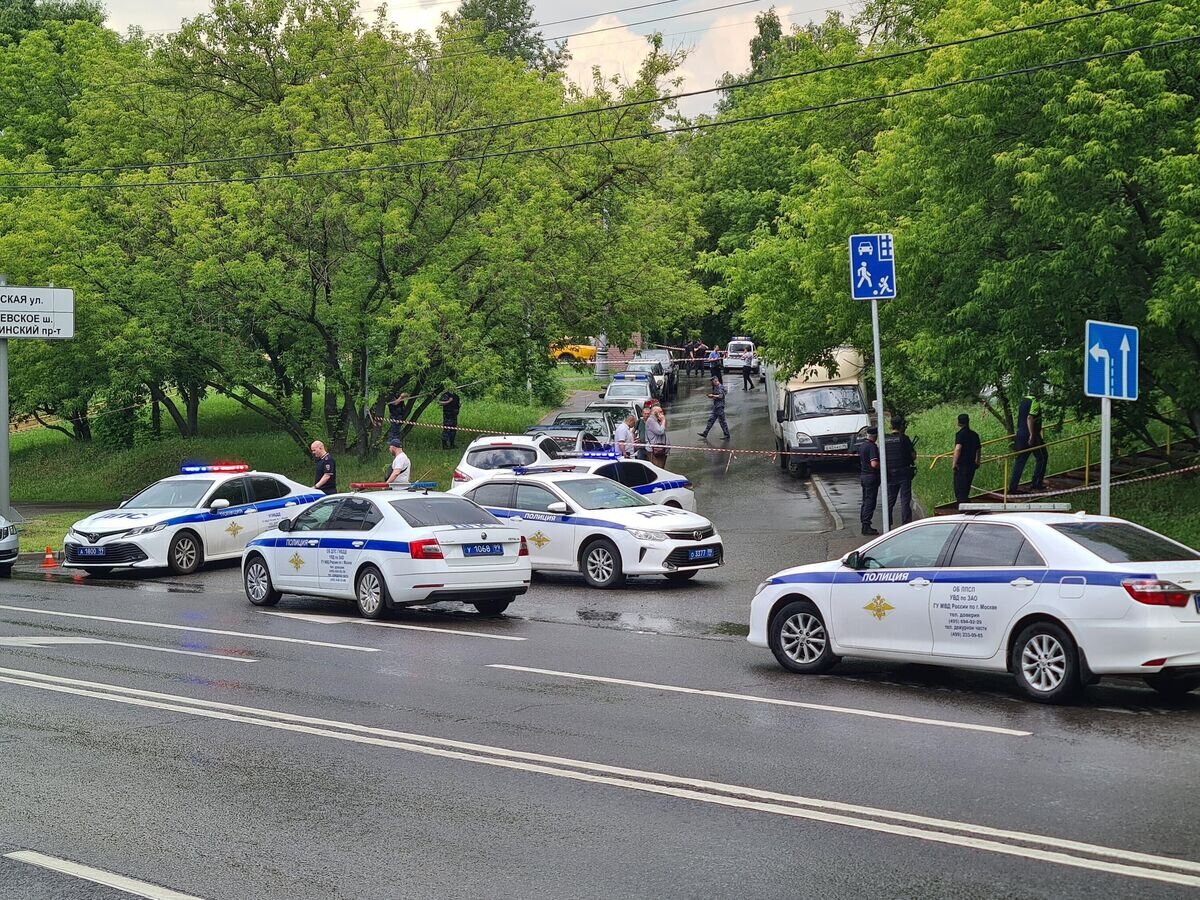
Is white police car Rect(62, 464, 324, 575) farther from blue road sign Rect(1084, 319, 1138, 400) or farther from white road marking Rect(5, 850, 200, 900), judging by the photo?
white road marking Rect(5, 850, 200, 900)

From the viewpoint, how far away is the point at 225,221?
111 feet

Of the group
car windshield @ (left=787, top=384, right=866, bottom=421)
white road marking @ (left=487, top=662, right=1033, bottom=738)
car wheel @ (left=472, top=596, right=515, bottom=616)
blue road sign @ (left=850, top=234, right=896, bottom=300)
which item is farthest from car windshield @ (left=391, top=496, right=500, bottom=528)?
car windshield @ (left=787, top=384, right=866, bottom=421)

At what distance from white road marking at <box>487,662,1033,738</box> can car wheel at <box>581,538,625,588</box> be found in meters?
5.78

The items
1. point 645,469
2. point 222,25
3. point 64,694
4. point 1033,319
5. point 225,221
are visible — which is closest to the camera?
point 64,694

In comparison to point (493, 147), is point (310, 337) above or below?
below

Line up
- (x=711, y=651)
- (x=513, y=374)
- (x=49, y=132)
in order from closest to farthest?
(x=711, y=651), (x=513, y=374), (x=49, y=132)

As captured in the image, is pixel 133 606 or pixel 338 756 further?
pixel 133 606

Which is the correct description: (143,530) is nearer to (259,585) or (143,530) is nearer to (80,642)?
(259,585)

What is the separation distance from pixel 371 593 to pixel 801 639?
5897 mm

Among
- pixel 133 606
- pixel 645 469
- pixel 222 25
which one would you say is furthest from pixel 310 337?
pixel 133 606

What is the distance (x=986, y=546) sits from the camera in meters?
11.4

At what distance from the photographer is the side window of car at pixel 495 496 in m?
19.8

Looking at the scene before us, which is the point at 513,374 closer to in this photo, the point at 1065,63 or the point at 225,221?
the point at 225,221

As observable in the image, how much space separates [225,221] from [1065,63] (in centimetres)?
2163
